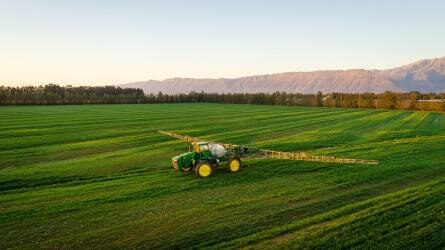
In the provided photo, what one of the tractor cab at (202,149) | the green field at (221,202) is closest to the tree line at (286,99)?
the green field at (221,202)

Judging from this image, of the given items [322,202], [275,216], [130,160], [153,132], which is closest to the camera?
[275,216]

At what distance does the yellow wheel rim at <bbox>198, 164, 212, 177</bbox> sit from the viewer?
2078cm

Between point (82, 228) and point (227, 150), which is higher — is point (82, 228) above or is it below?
below

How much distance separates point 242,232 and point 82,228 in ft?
19.0

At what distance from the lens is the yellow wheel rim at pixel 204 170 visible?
68.2 feet

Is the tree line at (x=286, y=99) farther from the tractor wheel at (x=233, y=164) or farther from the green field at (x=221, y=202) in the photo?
the tractor wheel at (x=233, y=164)

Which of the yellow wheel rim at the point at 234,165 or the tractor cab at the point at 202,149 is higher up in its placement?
the tractor cab at the point at 202,149

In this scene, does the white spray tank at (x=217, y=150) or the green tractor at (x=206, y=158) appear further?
the white spray tank at (x=217, y=150)

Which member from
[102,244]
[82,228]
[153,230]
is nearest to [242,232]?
[153,230]

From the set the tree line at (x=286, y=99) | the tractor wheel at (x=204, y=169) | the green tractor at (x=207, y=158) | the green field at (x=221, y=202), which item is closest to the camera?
the green field at (x=221, y=202)

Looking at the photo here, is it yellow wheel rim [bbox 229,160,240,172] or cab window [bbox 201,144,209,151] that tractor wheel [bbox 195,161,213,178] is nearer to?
cab window [bbox 201,144,209,151]

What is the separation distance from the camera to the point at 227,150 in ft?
75.0

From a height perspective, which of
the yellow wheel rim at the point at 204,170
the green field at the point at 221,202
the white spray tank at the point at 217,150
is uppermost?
the white spray tank at the point at 217,150

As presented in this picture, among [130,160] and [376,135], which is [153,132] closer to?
[130,160]
